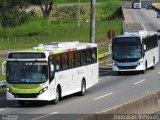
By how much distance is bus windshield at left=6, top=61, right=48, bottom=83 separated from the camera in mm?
27641

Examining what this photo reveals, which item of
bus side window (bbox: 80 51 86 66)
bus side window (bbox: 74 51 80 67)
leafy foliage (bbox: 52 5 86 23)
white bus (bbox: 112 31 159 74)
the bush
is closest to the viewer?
bus side window (bbox: 74 51 80 67)

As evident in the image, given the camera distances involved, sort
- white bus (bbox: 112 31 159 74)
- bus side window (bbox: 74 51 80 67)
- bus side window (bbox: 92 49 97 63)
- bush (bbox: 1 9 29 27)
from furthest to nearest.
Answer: bush (bbox: 1 9 29 27) < white bus (bbox: 112 31 159 74) < bus side window (bbox: 92 49 97 63) < bus side window (bbox: 74 51 80 67)

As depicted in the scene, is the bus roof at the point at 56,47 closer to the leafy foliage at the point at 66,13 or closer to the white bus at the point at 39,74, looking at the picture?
the white bus at the point at 39,74

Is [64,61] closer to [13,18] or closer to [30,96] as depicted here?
[30,96]

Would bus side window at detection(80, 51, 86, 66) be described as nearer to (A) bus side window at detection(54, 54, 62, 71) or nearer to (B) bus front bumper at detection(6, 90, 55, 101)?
(A) bus side window at detection(54, 54, 62, 71)

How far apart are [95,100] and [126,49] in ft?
44.1

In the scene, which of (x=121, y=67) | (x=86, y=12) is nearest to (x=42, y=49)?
(x=121, y=67)

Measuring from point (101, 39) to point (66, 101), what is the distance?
46329 mm

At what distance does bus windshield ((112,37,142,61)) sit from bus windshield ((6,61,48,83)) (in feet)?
52.4

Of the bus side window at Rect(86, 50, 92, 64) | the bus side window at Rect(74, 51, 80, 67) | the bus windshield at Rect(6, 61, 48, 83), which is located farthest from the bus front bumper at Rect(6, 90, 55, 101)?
the bus side window at Rect(86, 50, 92, 64)

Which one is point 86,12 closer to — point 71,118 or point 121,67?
point 121,67

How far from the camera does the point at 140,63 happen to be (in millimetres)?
43188

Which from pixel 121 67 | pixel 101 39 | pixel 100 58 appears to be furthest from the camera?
pixel 101 39

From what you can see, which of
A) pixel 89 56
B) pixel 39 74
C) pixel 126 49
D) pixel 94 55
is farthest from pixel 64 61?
pixel 126 49
